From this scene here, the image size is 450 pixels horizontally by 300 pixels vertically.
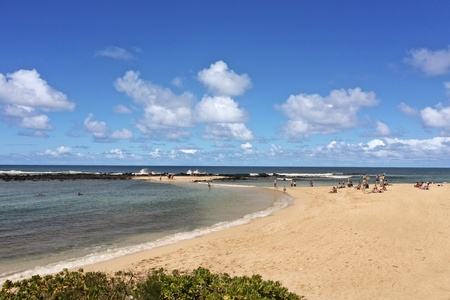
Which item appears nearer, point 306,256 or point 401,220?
point 306,256

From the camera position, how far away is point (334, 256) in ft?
46.3

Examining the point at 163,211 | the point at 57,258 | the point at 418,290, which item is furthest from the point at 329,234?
the point at 163,211

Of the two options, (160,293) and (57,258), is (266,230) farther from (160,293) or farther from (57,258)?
(160,293)

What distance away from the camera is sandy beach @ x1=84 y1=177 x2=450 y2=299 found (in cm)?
1100

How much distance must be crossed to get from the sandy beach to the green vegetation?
144 inches

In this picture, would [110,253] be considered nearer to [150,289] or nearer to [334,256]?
[150,289]

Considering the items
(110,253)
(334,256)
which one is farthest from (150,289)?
(110,253)

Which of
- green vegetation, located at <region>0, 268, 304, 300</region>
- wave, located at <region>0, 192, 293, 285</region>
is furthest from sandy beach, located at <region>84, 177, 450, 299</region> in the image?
green vegetation, located at <region>0, 268, 304, 300</region>

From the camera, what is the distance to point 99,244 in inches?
715

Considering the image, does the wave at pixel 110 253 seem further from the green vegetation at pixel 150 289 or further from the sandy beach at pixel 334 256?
the green vegetation at pixel 150 289

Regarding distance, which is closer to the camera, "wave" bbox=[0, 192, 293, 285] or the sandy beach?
the sandy beach

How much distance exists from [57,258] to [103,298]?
9913 mm

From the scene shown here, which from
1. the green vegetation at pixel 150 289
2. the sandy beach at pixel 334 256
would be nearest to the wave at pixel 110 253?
the sandy beach at pixel 334 256

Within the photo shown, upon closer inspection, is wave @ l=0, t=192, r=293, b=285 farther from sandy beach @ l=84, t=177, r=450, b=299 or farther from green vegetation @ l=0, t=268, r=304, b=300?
green vegetation @ l=0, t=268, r=304, b=300
